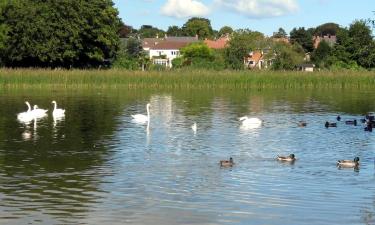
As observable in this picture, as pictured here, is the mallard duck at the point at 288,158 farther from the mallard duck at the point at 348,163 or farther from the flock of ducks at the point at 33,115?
the flock of ducks at the point at 33,115

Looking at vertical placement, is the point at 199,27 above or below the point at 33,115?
above

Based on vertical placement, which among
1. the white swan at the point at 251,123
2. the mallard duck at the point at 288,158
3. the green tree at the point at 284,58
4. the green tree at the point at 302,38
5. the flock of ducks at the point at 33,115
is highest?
the green tree at the point at 302,38

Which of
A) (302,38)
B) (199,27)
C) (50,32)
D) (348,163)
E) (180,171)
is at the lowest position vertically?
(180,171)

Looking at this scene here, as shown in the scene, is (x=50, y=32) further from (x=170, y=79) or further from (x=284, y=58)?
(x=284, y=58)

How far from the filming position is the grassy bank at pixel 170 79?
58.9 m

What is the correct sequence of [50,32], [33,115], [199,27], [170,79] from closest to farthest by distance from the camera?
[33,115] < [170,79] < [50,32] < [199,27]

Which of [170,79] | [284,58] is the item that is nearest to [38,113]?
[170,79]

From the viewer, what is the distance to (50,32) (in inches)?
2808

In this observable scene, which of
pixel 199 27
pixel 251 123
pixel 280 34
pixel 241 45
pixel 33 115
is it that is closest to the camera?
pixel 251 123

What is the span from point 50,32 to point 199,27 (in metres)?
124

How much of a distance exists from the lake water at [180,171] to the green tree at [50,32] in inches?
1433

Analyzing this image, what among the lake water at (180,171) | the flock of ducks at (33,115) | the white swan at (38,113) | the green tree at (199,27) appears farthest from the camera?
the green tree at (199,27)

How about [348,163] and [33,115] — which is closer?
[348,163]

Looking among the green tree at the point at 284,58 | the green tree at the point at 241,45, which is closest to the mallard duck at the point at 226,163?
the green tree at the point at 284,58
